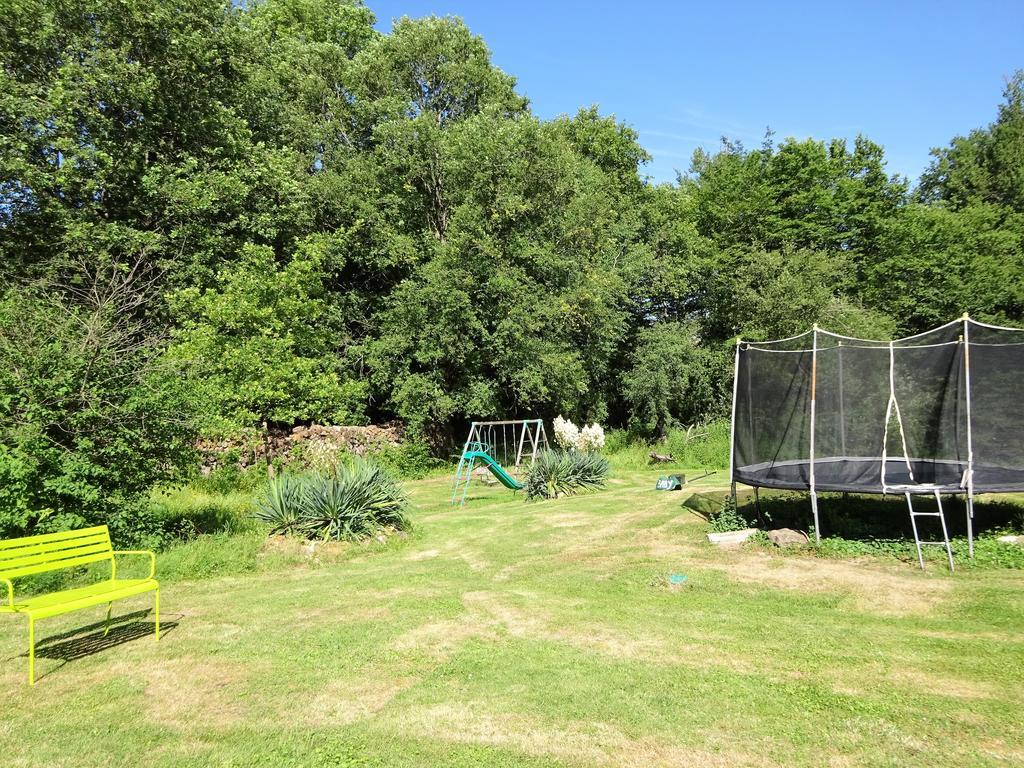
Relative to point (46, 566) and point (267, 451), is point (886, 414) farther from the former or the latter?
point (267, 451)

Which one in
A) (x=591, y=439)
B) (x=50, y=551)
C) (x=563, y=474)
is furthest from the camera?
(x=591, y=439)

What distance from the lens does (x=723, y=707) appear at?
12.5 ft

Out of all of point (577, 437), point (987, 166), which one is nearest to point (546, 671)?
point (577, 437)

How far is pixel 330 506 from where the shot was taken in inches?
347

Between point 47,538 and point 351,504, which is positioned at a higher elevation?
point 47,538

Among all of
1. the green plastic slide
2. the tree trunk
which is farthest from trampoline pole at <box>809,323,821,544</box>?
the tree trunk

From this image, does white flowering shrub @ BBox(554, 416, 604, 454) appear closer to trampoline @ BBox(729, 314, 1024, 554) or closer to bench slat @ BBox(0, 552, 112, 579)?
trampoline @ BBox(729, 314, 1024, 554)

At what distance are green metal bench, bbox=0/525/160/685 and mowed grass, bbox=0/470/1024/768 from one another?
44cm

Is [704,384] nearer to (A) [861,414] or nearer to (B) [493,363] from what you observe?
(B) [493,363]

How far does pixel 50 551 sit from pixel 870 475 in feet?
31.2

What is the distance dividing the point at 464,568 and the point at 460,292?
12101 mm

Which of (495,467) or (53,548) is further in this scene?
(495,467)

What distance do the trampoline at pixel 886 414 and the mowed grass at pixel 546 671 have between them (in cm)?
174

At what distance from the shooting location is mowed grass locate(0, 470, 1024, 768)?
339 cm
